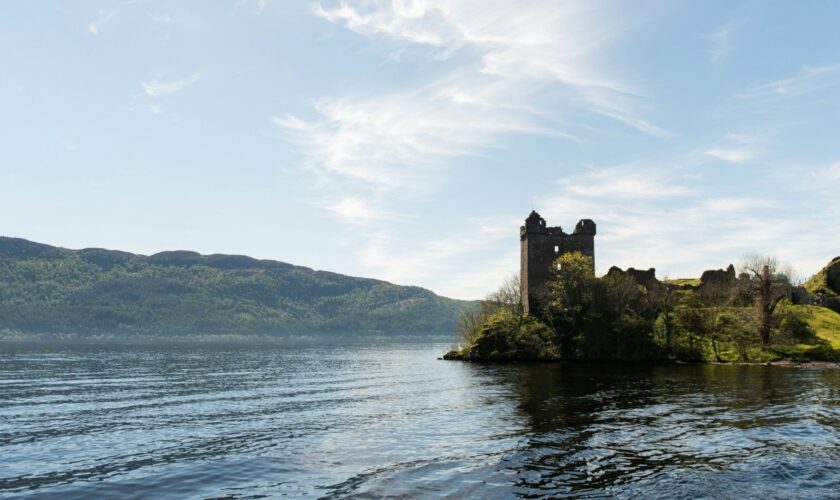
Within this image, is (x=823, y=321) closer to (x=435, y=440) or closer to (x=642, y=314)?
(x=642, y=314)

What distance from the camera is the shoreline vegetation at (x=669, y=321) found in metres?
78.2

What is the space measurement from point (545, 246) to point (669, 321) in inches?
940

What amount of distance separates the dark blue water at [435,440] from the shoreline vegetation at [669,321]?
27.6 metres

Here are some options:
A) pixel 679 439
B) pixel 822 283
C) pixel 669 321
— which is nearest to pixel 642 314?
pixel 669 321

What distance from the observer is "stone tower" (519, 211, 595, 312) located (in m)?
99.1

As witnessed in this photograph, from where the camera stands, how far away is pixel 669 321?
275ft

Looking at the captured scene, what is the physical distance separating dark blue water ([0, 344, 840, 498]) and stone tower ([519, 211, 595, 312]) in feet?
157

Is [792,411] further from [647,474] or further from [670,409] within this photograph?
[647,474]

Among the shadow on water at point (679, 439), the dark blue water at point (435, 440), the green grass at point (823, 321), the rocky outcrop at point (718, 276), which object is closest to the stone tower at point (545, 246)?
the rocky outcrop at point (718, 276)

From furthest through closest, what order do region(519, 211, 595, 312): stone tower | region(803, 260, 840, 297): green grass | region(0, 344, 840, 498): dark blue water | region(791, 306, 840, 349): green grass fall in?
region(519, 211, 595, 312): stone tower, region(803, 260, 840, 297): green grass, region(791, 306, 840, 349): green grass, region(0, 344, 840, 498): dark blue water

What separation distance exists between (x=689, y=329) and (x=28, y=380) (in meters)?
80.3

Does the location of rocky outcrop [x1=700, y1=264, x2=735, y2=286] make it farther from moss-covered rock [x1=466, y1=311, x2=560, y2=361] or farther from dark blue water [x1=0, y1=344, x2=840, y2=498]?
dark blue water [x1=0, y1=344, x2=840, y2=498]

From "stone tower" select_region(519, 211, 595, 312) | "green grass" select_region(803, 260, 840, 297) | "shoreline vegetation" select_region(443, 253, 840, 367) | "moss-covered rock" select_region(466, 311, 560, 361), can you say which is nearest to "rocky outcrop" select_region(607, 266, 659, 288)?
"shoreline vegetation" select_region(443, 253, 840, 367)

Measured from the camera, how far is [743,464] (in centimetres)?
2123
